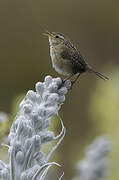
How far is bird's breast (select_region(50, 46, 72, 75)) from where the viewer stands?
2080 mm

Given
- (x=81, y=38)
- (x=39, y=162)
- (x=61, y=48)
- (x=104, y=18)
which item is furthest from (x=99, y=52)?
(x=39, y=162)

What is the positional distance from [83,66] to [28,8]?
28.8 feet

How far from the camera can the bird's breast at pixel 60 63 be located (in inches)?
81.9

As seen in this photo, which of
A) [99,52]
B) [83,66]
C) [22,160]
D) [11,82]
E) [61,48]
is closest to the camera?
[22,160]

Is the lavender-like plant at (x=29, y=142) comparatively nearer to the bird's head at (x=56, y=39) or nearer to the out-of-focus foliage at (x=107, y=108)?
the bird's head at (x=56, y=39)

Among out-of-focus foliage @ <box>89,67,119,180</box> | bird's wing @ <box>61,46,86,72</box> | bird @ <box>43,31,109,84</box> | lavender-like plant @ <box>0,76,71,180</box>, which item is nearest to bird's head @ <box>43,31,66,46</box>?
bird @ <box>43,31,109,84</box>

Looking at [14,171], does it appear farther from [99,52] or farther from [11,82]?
[99,52]

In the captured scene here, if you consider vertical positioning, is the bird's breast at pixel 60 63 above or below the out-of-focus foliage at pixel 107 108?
above

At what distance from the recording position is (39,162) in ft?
3.96

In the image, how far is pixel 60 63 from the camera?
2.14 metres

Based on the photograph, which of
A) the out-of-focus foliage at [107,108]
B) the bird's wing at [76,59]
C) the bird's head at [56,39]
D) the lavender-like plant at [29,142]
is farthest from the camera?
the out-of-focus foliage at [107,108]

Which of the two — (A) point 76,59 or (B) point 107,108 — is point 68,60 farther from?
(B) point 107,108

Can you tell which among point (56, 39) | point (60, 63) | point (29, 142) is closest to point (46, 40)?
point (56, 39)

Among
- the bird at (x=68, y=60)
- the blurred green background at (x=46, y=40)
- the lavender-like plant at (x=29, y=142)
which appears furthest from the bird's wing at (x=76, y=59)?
the blurred green background at (x=46, y=40)
